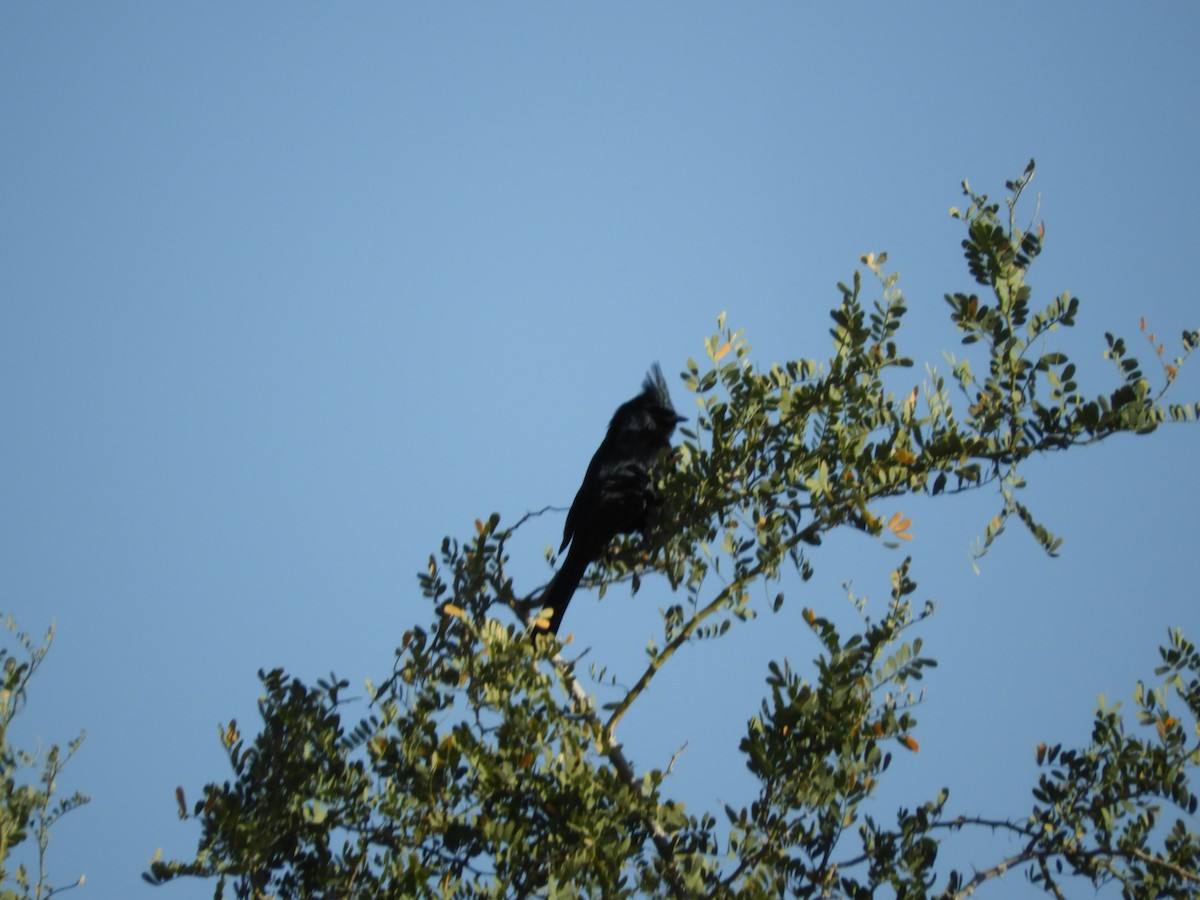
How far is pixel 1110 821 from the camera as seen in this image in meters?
4.01

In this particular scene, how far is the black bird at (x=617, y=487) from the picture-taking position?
217 inches

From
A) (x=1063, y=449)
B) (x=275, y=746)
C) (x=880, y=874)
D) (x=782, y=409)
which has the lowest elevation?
(x=880, y=874)

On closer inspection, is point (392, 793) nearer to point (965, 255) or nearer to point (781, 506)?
point (781, 506)

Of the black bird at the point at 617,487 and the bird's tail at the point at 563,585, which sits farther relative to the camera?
the black bird at the point at 617,487

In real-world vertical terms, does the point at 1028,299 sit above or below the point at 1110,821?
above

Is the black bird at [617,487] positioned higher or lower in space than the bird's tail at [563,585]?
higher

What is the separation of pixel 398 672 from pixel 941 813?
1.95 m

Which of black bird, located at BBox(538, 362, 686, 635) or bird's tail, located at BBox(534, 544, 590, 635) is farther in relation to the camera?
black bird, located at BBox(538, 362, 686, 635)

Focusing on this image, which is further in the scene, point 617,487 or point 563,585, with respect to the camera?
point 617,487

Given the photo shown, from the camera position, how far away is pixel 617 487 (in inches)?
236

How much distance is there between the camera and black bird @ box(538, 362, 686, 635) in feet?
18.1

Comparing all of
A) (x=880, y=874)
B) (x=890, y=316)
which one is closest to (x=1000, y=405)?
(x=890, y=316)

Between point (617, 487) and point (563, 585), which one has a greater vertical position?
point (617, 487)

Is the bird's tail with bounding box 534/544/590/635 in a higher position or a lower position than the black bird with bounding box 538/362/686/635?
lower
